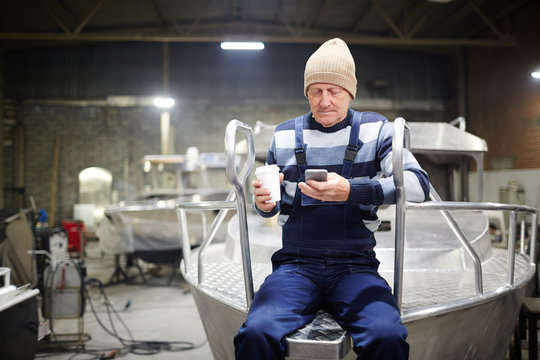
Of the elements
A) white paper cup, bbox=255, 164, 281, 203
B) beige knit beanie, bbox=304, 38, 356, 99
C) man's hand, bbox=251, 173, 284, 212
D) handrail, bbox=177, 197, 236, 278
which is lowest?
handrail, bbox=177, 197, 236, 278

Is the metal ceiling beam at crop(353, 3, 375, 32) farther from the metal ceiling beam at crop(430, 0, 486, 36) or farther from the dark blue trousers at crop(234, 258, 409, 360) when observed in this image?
the dark blue trousers at crop(234, 258, 409, 360)

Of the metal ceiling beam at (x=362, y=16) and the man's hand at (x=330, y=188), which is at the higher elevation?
the metal ceiling beam at (x=362, y=16)

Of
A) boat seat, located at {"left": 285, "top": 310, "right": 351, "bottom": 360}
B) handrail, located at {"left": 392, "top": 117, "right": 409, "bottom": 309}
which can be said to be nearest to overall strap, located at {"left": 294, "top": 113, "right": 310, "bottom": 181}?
handrail, located at {"left": 392, "top": 117, "right": 409, "bottom": 309}

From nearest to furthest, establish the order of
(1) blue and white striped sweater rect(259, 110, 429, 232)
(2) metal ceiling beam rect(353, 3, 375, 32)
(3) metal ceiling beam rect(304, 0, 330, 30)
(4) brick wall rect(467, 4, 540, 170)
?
1. (1) blue and white striped sweater rect(259, 110, 429, 232)
2. (4) brick wall rect(467, 4, 540, 170)
3. (3) metal ceiling beam rect(304, 0, 330, 30)
4. (2) metal ceiling beam rect(353, 3, 375, 32)

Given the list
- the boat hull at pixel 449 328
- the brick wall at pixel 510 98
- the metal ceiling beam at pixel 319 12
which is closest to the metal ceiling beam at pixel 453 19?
the brick wall at pixel 510 98

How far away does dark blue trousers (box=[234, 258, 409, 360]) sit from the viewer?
4.49 feet

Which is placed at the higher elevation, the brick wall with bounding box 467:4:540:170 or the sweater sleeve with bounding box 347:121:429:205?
the brick wall with bounding box 467:4:540:170

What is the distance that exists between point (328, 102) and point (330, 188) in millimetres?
457

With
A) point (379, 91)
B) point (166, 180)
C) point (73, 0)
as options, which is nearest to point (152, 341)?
point (166, 180)

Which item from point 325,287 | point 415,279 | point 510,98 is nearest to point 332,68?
point 325,287

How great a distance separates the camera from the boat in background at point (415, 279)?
4.99 feet

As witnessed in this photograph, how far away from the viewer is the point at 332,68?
5.56ft

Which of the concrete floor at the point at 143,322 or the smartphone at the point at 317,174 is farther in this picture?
the concrete floor at the point at 143,322

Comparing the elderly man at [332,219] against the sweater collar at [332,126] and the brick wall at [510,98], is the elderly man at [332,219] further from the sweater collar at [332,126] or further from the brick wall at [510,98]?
the brick wall at [510,98]
